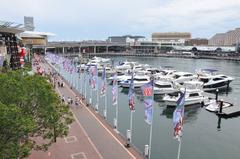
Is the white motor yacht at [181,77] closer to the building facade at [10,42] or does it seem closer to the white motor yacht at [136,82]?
the white motor yacht at [136,82]

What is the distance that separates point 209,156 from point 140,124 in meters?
13.0

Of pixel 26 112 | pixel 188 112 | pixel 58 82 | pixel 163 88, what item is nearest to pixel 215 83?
pixel 163 88

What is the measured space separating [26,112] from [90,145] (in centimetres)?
1051

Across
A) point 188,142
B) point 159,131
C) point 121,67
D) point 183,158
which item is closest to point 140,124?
point 159,131

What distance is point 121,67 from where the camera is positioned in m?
108

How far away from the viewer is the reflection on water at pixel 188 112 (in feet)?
153

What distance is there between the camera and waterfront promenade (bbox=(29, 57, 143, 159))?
25.7 meters

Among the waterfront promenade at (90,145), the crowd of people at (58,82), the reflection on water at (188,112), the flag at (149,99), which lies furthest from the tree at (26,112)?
the reflection on water at (188,112)

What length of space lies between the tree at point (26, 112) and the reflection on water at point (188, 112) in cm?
2971

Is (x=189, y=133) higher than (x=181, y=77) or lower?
lower

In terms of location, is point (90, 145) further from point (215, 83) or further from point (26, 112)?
point (215, 83)

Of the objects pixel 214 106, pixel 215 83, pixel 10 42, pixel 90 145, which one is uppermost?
pixel 10 42

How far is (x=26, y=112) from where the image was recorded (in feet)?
63.8

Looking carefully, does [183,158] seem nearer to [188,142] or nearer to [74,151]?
[188,142]
